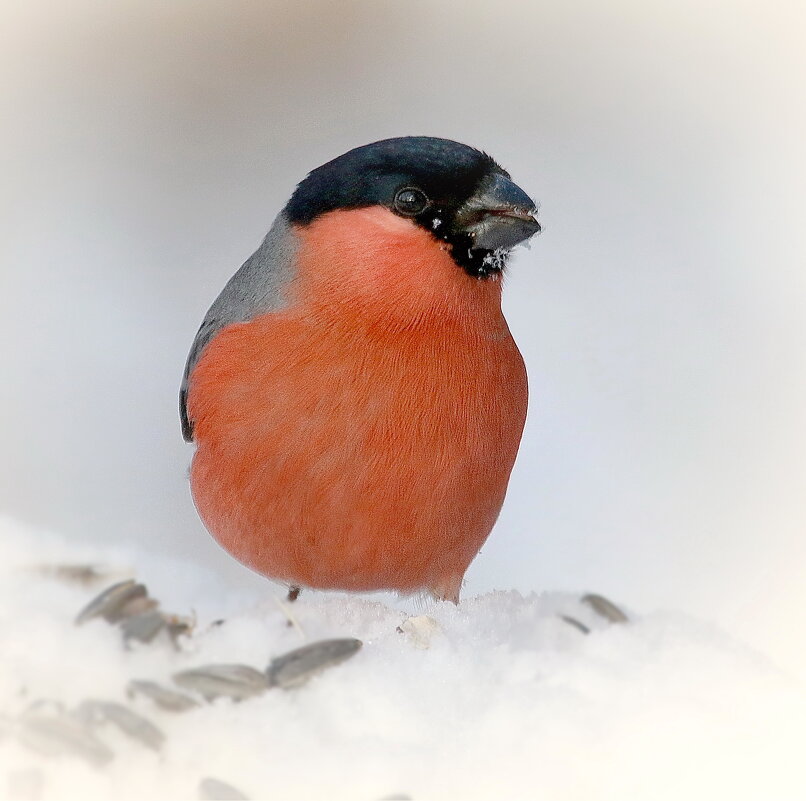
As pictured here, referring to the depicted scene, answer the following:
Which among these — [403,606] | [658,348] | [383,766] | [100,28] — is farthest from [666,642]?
[100,28]

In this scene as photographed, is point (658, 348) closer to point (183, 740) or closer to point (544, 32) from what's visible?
point (544, 32)

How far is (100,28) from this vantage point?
1.34 m

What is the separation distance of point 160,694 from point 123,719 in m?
0.03

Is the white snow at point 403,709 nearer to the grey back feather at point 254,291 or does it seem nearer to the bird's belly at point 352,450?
the bird's belly at point 352,450

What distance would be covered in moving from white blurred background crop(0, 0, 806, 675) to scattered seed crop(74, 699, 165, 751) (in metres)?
0.49

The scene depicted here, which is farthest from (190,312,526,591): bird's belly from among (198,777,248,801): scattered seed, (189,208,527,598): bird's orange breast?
(198,777,248,801): scattered seed

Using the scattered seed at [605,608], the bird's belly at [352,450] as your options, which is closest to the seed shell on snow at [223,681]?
the bird's belly at [352,450]

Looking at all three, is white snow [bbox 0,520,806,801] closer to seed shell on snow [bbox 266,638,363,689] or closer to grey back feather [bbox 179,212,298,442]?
seed shell on snow [bbox 266,638,363,689]

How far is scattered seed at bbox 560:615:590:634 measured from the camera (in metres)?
1.01

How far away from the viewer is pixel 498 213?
1.05 meters

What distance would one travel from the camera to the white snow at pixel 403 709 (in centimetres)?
79

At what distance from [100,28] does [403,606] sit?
905 mm

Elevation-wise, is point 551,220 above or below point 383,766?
above

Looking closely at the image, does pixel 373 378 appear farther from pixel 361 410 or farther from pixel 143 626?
pixel 143 626
